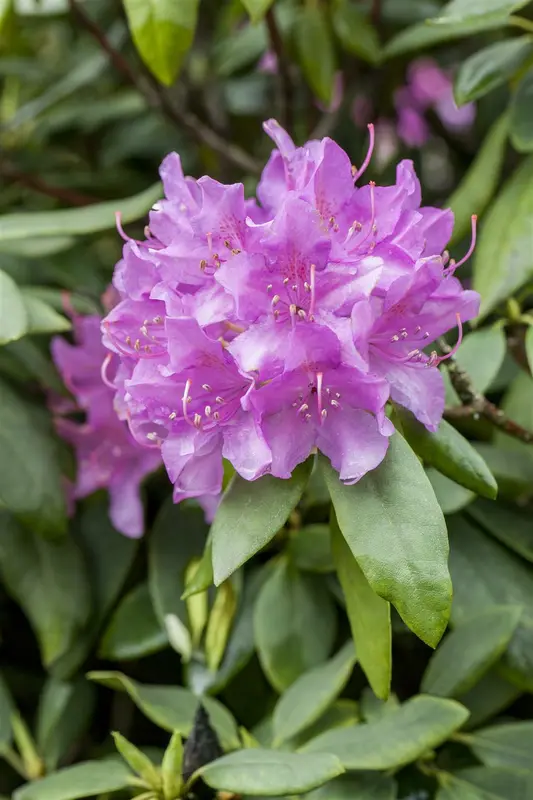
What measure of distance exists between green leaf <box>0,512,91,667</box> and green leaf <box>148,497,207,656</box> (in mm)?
90

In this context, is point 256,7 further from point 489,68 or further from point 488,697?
point 488,697

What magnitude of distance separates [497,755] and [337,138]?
942 mm

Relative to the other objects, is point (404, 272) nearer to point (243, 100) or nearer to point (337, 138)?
point (337, 138)

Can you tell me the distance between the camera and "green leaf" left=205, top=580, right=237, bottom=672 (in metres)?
0.93

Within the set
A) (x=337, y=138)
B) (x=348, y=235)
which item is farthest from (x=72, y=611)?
(x=337, y=138)

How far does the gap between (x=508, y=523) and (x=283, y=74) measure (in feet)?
2.21

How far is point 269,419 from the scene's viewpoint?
2.14 ft

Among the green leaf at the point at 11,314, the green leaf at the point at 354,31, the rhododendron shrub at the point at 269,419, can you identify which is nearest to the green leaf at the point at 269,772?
the rhododendron shrub at the point at 269,419

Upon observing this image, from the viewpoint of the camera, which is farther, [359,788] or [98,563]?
[98,563]

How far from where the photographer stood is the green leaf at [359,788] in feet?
2.52

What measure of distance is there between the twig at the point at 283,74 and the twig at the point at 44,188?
0.33 meters

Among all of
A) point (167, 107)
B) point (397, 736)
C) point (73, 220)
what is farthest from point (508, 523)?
point (167, 107)

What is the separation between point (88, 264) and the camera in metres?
1.27

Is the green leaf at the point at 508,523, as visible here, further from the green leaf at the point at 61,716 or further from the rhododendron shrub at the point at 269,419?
the green leaf at the point at 61,716
